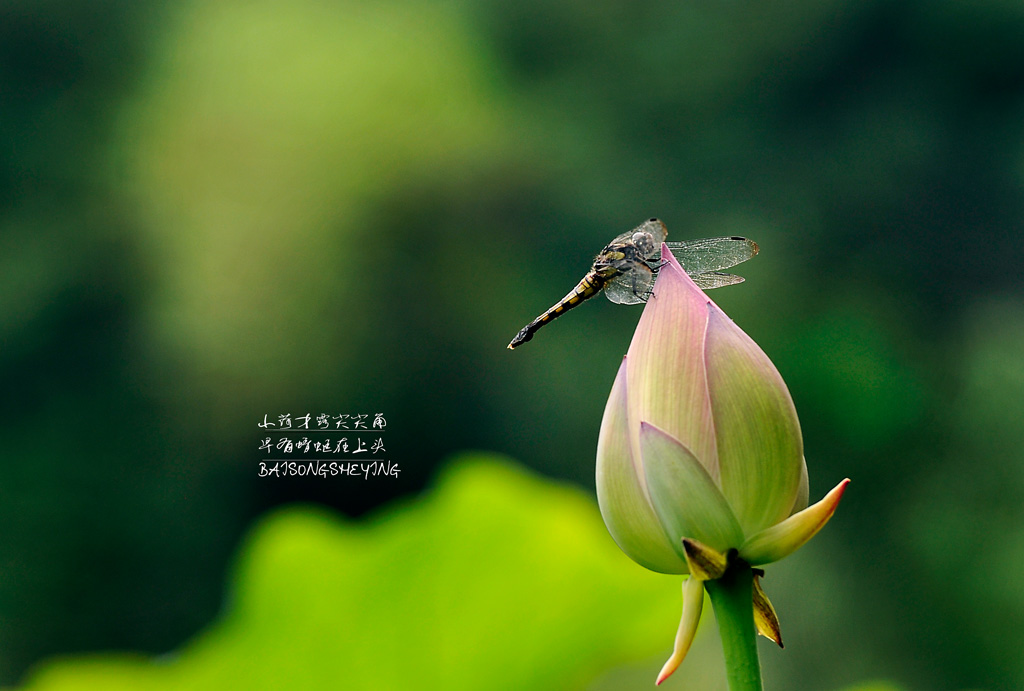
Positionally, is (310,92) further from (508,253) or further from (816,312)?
(816,312)

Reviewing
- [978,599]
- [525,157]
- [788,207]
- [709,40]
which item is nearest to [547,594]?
[978,599]

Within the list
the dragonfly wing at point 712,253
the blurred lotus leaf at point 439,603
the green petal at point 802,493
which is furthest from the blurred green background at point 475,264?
the green petal at point 802,493

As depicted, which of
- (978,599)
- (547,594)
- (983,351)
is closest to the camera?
(547,594)

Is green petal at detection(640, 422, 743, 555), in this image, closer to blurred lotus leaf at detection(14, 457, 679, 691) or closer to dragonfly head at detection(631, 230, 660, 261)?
dragonfly head at detection(631, 230, 660, 261)

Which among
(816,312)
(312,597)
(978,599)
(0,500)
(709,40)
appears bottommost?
(978,599)

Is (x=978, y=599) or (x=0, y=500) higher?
(x=0, y=500)

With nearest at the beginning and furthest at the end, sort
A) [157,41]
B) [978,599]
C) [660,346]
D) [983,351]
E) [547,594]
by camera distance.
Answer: [660,346] → [547,594] → [978,599] → [983,351] → [157,41]

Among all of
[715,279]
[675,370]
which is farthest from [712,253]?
[675,370]
